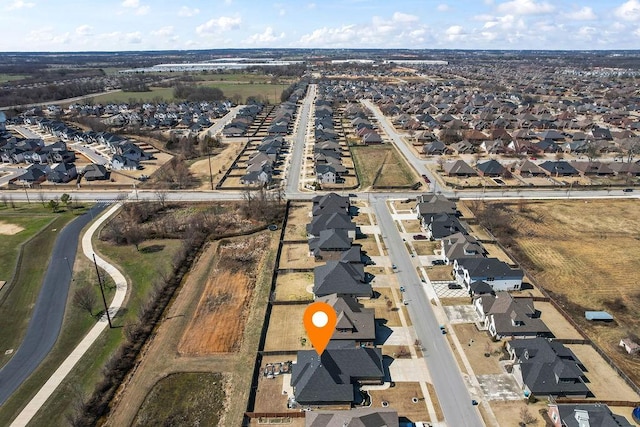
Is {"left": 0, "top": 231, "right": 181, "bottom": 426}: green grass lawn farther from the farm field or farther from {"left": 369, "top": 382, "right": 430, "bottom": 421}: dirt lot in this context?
the farm field

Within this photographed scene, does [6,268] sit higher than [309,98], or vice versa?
[309,98]

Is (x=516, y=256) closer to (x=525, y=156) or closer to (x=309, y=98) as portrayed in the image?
(x=525, y=156)

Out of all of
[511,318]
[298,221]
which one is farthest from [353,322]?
[298,221]

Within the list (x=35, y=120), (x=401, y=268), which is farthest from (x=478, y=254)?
(x=35, y=120)

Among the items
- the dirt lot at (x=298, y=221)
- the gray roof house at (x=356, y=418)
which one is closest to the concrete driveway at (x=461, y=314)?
the gray roof house at (x=356, y=418)

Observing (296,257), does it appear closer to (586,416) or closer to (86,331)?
(86,331)

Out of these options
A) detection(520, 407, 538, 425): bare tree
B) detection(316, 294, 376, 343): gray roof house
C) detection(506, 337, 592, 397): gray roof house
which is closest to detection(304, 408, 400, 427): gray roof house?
detection(316, 294, 376, 343): gray roof house
